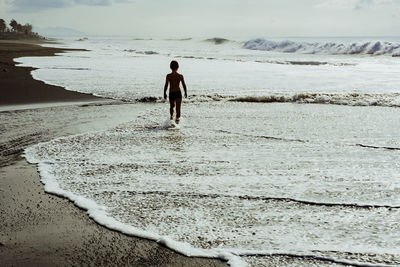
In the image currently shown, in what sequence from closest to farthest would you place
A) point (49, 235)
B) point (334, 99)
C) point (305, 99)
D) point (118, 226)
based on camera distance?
1. point (49, 235)
2. point (118, 226)
3. point (334, 99)
4. point (305, 99)

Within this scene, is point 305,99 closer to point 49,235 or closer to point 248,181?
point 248,181

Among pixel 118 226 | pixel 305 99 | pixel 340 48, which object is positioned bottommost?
pixel 118 226

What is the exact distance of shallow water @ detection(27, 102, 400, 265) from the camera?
3.31 m

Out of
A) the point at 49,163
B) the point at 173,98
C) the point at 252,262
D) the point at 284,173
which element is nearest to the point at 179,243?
the point at 252,262

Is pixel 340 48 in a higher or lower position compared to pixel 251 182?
higher

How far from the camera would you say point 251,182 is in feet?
15.5

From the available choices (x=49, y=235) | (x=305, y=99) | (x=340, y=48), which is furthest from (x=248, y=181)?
(x=340, y=48)

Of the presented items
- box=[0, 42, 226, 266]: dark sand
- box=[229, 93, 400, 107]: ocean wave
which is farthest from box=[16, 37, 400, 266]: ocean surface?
box=[229, 93, 400, 107]: ocean wave

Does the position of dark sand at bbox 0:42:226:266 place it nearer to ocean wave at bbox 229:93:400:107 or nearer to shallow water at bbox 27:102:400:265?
shallow water at bbox 27:102:400:265

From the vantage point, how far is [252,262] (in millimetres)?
2975

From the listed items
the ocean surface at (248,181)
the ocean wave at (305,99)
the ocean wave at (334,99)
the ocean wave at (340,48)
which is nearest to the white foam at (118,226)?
the ocean surface at (248,181)

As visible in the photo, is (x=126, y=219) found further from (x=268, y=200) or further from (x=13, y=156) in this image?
(x=13, y=156)

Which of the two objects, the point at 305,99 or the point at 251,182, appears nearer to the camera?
the point at 251,182

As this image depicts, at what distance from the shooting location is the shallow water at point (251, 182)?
10.9 feet
